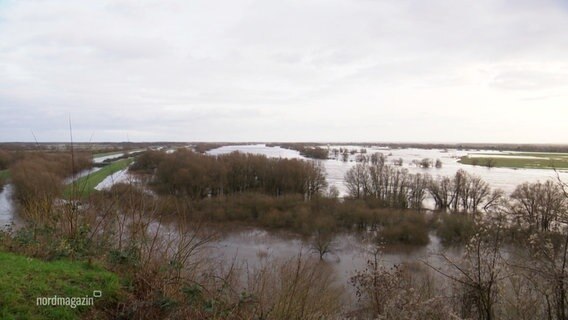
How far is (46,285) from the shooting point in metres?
4.03

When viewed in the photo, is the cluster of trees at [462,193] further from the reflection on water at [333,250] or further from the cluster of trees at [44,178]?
the cluster of trees at [44,178]

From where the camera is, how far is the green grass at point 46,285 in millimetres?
3557

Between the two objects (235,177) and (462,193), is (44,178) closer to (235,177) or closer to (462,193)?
(235,177)

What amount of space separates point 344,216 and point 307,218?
373 centimetres

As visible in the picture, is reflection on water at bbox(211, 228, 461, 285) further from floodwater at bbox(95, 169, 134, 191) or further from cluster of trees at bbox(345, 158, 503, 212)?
cluster of trees at bbox(345, 158, 503, 212)

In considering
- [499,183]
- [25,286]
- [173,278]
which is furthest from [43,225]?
[499,183]

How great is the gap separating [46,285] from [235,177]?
40.4 meters

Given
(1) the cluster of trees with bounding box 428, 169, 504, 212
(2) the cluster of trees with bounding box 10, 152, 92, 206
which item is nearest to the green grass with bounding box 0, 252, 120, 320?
(2) the cluster of trees with bounding box 10, 152, 92, 206

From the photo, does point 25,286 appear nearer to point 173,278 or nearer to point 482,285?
point 173,278

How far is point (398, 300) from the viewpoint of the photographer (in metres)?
6.64

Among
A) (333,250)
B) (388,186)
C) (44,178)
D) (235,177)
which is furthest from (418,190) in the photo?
(44,178)

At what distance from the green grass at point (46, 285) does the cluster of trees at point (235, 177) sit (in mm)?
34639

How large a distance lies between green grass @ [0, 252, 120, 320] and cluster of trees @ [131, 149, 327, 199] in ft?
114

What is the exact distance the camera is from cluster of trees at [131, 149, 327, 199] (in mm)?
40938
